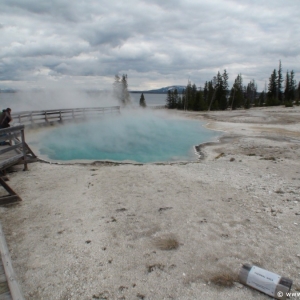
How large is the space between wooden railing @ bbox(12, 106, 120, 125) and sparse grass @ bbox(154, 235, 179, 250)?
15785mm

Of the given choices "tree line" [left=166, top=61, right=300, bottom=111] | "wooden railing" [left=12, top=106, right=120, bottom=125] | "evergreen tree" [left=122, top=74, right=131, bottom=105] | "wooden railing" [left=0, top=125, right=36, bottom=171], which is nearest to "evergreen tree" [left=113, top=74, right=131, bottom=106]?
"evergreen tree" [left=122, top=74, right=131, bottom=105]

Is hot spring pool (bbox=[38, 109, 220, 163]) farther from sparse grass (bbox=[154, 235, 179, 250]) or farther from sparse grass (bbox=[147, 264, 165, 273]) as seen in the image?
sparse grass (bbox=[147, 264, 165, 273])

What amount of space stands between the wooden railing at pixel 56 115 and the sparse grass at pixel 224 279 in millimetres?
16863

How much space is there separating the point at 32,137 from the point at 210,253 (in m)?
13.9

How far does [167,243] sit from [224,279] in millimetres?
1038

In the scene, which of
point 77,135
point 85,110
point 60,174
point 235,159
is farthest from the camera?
point 85,110

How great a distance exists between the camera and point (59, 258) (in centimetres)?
362

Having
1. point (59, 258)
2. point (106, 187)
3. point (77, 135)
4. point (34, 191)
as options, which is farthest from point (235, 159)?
point (77, 135)

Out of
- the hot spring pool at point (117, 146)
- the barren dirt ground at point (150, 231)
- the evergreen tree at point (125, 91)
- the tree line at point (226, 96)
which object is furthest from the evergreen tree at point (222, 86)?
the barren dirt ground at point (150, 231)

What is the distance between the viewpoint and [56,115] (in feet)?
→ 79.8

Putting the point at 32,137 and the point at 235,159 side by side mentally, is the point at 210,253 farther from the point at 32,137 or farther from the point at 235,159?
the point at 32,137

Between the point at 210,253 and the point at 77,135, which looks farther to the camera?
the point at 77,135

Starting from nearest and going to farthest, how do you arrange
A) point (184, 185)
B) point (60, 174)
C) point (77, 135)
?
point (184, 185), point (60, 174), point (77, 135)

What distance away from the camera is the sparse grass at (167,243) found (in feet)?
12.8
